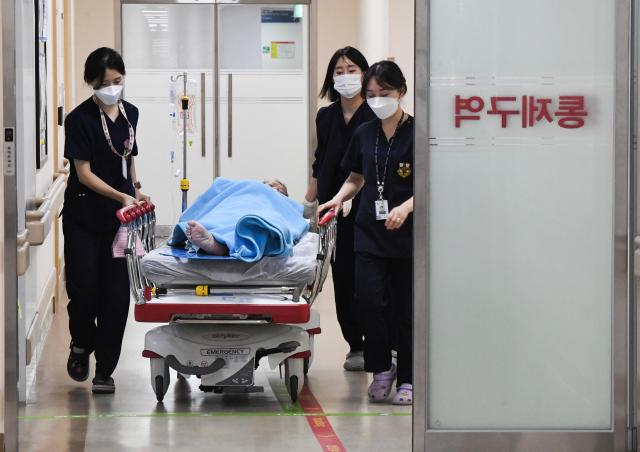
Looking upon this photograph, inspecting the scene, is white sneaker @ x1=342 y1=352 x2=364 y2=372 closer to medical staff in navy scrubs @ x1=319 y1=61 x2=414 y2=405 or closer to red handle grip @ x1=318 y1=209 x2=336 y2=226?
medical staff in navy scrubs @ x1=319 y1=61 x2=414 y2=405

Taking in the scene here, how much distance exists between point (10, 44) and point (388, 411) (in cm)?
217

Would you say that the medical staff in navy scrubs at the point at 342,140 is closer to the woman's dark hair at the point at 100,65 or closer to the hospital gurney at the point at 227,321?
the hospital gurney at the point at 227,321

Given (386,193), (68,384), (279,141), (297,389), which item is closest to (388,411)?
(297,389)

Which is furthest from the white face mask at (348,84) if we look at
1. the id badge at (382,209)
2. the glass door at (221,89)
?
the glass door at (221,89)

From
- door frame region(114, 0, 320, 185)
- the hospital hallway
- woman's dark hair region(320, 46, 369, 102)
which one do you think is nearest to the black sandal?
the hospital hallway

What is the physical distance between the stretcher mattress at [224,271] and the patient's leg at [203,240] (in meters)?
0.05

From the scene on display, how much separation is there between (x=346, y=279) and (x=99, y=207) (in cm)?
128

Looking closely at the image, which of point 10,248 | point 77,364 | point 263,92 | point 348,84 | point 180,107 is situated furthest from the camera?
point 263,92

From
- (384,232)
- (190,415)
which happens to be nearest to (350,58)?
(384,232)

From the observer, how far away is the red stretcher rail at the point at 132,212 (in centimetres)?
483

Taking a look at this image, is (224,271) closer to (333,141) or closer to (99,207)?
(99,207)

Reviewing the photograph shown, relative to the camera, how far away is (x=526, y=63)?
4.15 m

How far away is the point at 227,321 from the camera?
500cm

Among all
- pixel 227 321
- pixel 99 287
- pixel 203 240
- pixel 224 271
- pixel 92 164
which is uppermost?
pixel 92 164
